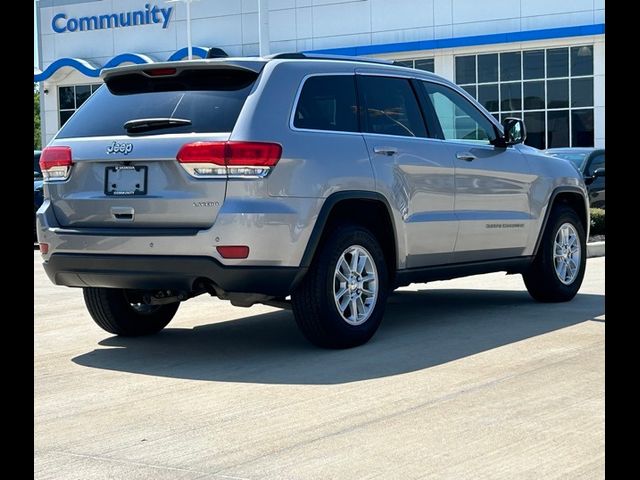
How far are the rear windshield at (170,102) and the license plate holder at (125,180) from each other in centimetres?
23

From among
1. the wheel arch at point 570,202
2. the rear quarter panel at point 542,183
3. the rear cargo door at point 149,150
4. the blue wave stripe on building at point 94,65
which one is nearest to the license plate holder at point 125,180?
the rear cargo door at point 149,150

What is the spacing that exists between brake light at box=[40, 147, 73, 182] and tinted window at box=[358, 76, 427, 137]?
1952mm

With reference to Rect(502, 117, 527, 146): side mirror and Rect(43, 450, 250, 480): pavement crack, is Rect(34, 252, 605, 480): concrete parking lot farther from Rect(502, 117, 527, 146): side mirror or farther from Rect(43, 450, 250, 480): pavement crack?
Rect(502, 117, 527, 146): side mirror

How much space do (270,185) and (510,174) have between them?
279 centimetres

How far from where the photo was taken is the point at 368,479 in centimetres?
425

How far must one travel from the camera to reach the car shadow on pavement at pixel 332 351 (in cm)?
659

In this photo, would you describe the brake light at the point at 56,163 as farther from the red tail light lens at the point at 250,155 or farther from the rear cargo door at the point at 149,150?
the red tail light lens at the point at 250,155

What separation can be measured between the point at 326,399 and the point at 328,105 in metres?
2.35

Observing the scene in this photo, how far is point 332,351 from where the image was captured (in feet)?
23.5

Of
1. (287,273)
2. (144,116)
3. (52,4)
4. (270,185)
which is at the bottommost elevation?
(287,273)

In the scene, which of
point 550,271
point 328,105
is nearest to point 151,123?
point 328,105

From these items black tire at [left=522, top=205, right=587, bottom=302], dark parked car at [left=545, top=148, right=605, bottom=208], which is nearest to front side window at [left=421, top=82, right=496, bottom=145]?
black tire at [left=522, top=205, right=587, bottom=302]
